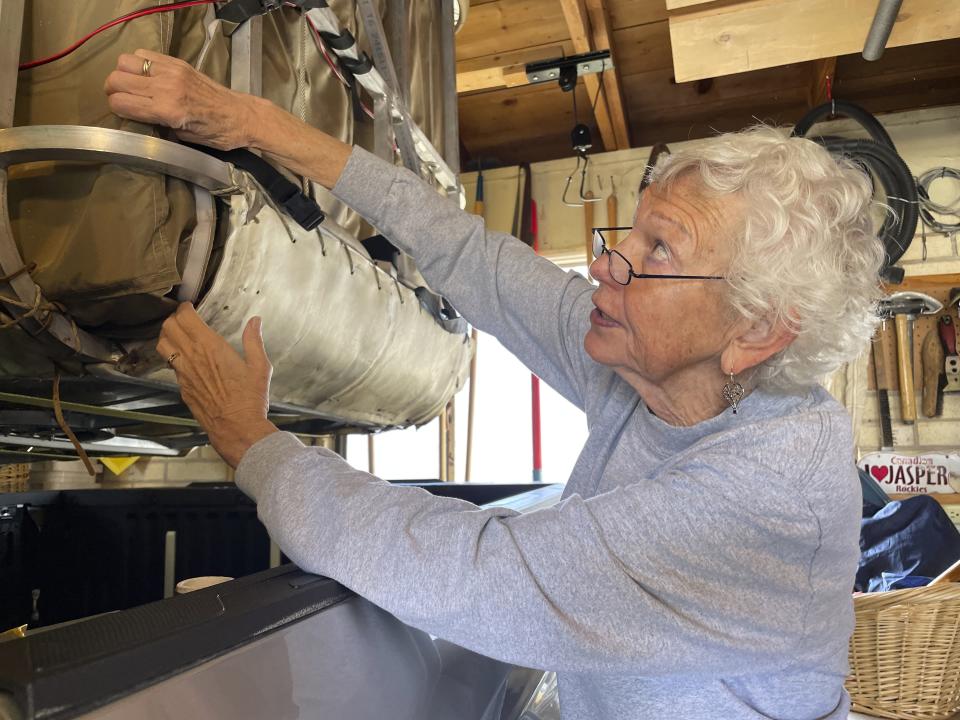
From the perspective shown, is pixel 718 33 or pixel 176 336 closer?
pixel 176 336

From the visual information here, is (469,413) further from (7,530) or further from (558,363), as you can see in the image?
(558,363)

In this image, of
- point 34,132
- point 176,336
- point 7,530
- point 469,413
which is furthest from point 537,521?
point 469,413

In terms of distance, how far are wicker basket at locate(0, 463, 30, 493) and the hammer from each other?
12.1ft

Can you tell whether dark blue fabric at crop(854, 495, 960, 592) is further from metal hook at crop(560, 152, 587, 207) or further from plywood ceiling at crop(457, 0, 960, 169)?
metal hook at crop(560, 152, 587, 207)

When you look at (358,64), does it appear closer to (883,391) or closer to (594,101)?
(594,101)

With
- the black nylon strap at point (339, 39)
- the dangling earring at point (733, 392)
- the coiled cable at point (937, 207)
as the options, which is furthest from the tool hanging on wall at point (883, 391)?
the black nylon strap at point (339, 39)

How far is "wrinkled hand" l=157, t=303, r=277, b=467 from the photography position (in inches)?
33.8

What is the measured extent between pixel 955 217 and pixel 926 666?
2.54 m

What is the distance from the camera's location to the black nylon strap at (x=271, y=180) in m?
0.94

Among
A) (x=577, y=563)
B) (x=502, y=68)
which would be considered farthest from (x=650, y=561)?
(x=502, y=68)

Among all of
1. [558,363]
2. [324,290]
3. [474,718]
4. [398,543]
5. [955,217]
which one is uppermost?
[955,217]

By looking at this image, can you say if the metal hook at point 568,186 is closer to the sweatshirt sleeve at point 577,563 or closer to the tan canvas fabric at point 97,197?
the tan canvas fabric at point 97,197

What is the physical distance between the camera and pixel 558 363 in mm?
1230

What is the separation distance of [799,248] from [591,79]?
267cm
